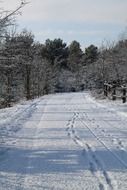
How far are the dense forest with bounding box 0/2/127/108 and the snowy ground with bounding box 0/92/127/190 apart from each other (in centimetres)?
360

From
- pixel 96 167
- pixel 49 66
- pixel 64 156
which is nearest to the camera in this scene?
pixel 96 167

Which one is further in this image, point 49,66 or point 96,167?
point 49,66

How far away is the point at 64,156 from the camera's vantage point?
422 inches

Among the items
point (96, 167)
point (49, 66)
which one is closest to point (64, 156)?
point (96, 167)

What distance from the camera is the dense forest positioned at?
23.2 meters

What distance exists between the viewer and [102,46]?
58.7m

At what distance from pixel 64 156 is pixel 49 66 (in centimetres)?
6287

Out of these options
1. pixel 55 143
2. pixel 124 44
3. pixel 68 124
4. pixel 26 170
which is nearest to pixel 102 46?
pixel 124 44

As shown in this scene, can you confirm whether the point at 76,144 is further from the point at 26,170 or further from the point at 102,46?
the point at 102,46

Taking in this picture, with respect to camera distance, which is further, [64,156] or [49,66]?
[49,66]

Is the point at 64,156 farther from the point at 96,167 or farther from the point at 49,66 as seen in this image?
the point at 49,66

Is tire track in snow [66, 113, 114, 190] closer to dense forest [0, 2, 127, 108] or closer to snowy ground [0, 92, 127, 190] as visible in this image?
snowy ground [0, 92, 127, 190]

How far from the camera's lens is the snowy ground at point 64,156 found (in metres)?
8.15

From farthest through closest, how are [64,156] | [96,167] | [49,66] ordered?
[49,66] → [64,156] → [96,167]
